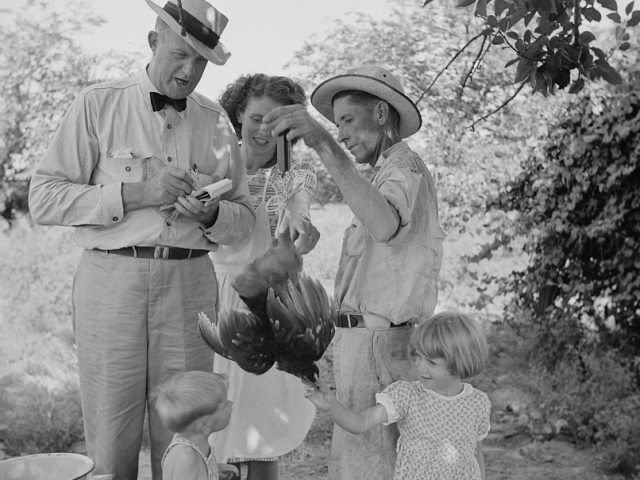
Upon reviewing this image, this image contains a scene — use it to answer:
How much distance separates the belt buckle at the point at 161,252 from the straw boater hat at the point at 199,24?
574 mm

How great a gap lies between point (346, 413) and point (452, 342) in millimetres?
355

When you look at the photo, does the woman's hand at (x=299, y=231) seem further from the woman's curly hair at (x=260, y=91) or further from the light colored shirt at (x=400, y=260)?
the woman's curly hair at (x=260, y=91)

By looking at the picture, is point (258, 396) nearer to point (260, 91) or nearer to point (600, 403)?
point (260, 91)

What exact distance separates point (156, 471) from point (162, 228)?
0.79 m

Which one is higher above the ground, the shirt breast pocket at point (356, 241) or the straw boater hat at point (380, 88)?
the straw boater hat at point (380, 88)

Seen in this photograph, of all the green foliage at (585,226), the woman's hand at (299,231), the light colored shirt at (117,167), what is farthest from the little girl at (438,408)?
the green foliage at (585,226)

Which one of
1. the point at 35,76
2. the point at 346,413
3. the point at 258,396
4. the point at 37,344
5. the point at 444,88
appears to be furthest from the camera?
the point at 444,88

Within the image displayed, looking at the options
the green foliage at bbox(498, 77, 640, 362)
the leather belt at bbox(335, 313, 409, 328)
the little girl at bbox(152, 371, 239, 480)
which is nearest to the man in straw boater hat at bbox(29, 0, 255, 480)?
the little girl at bbox(152, 371, 239, 480)

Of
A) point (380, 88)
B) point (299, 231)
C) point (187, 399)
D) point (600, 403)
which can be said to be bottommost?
point (600, 403)

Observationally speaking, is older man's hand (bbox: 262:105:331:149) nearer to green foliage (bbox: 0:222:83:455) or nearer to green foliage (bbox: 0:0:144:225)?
green foliage (bbox: 0:222:83:455)

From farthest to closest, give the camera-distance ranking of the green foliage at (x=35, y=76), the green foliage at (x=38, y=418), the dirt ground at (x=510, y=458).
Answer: the green foliage at (x=35, y=76) < the green foliage at (x=38, y=418) < the dirt ground at (x=510, y=458)

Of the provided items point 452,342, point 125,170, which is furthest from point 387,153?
point 125,170

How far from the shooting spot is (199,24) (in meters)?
2.27

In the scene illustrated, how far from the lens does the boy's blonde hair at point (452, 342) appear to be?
213 centimetres
